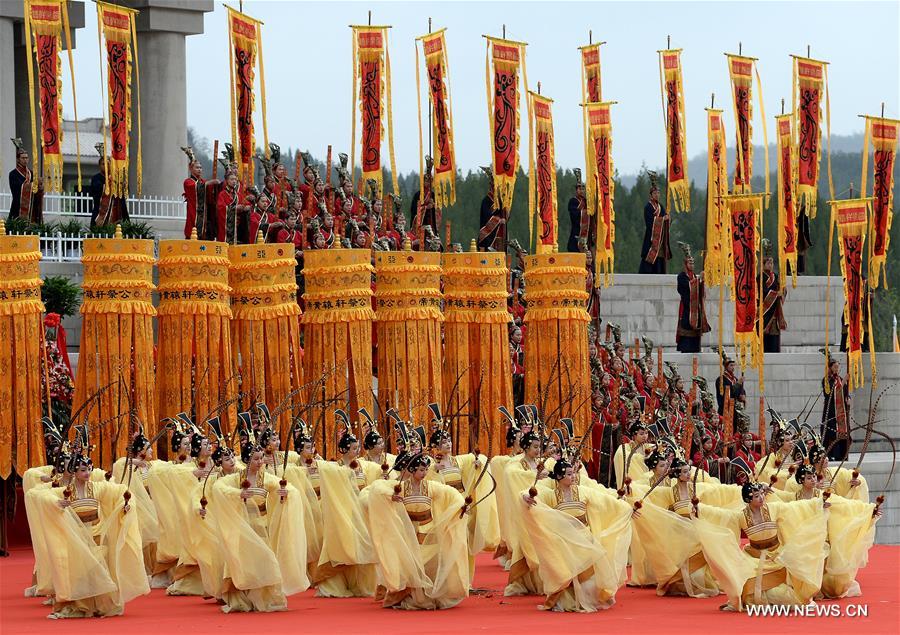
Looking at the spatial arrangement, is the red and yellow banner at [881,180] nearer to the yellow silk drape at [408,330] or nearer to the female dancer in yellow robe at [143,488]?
the yellow silk drape at [408,330]

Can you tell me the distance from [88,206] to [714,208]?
→ 20.7ft

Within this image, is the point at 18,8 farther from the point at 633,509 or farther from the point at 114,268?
the point at 633,509

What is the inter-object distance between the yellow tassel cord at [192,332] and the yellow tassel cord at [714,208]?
539 cm

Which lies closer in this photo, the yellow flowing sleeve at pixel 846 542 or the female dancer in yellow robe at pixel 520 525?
the yellow flowing sleeve at pixel 846 542

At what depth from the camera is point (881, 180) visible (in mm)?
17734

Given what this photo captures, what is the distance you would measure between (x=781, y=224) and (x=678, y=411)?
2.30m

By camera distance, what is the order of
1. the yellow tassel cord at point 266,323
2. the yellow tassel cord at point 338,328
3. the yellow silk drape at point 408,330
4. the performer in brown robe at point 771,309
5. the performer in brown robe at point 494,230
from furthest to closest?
the performer in brown robe at point 771,309
the performer in brown robe at point 494,230
the yellow silk drape at point 408,330
the yellow tassel cord at point 338,328
the yellow tassel cord at point 266,323

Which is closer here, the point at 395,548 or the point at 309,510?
the point at 395,548

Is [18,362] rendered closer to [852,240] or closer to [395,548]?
[395,548]

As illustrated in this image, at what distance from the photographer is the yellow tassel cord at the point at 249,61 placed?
15.3 m

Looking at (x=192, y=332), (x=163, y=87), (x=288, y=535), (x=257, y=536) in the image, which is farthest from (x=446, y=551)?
(x=163, y=87)

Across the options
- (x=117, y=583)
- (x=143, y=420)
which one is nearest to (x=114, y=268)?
(x=143, y=420)

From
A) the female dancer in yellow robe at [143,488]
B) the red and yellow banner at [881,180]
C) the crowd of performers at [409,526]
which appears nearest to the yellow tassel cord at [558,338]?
the crowd of performers at [409,526]

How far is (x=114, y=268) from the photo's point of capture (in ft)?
45.4
